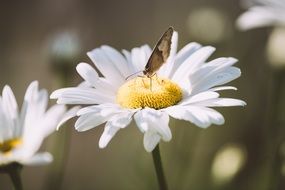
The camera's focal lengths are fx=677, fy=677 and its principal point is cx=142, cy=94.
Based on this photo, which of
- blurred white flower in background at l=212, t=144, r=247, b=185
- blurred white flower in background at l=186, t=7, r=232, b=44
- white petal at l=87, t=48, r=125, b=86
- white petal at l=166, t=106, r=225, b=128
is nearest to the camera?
white petal at l=166, t=106, r=225, b=128

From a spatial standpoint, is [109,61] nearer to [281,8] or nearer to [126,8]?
[281,8]

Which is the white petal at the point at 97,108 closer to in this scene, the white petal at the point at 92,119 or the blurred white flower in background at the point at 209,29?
the white petal at the point at 92,119

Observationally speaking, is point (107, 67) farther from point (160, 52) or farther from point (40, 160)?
point (40, 160)

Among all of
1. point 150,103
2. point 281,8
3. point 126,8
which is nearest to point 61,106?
point 150,103

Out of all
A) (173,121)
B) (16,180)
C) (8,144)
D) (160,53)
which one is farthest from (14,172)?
(173,121)

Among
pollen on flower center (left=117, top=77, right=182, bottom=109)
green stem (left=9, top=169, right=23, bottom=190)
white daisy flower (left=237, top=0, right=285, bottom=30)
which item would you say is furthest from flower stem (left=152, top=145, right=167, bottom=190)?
white daisy flower (left=237, top=0, right=285, bottom=30)

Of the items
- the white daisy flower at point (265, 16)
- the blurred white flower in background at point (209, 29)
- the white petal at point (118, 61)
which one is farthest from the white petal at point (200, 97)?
the blurred white flower in background at point (209, 29)

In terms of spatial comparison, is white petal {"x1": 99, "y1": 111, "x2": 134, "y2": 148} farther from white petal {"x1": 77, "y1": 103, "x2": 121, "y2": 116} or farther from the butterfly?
the butterfly
